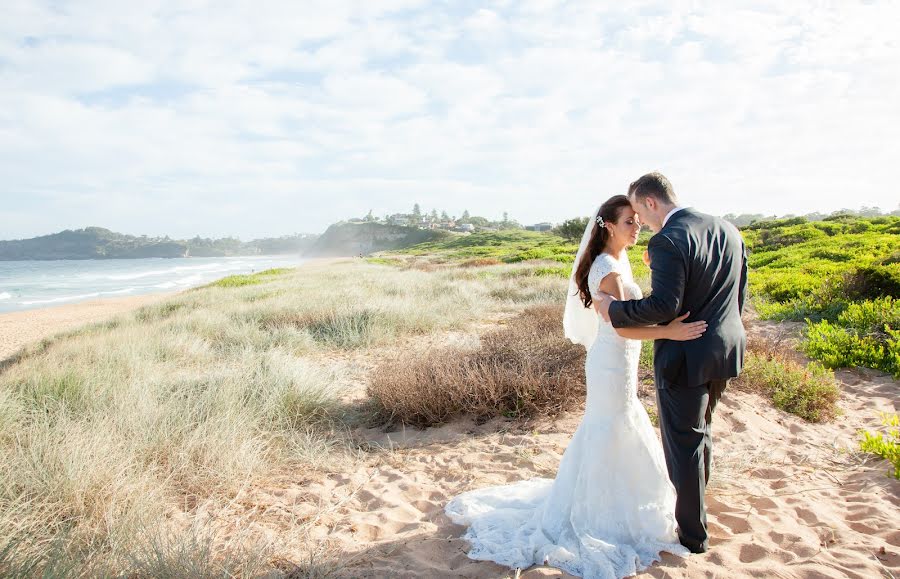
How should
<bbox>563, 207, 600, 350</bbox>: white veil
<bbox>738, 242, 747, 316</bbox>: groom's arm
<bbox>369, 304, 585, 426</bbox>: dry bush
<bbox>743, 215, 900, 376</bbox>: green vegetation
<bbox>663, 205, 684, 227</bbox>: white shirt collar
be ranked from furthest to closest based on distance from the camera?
<bbox>743, 215, 900, 376</bbox>: green vegetation → <bbox>369, 304, 585, 426</bbox>: dry bush → <bbox>563, 207, 600, 350</bbox>: white veil → <bbox>738, 242, 747, 316</bbox>: groom's arm → <bbox>663, 205, 684, 227</bbox>: white shirt collar

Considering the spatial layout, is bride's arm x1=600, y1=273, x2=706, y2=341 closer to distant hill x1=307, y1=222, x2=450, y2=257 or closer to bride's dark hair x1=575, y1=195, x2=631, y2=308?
bride's dark hair x1=575, y1=195, x2=631, y2=308

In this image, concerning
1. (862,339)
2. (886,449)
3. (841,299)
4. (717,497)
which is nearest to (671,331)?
(717,497)

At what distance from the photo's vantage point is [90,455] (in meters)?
4.07

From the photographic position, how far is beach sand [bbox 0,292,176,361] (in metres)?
17.6

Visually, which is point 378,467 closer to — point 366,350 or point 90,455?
point 90,455

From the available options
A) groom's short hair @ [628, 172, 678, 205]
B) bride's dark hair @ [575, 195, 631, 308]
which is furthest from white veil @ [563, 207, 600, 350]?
groom's short hair @ [628, 172, 678, 205]

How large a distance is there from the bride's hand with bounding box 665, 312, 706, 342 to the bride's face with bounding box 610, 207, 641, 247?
25.8 inches

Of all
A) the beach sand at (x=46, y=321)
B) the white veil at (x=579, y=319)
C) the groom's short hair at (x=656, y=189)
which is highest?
the groom's short hair at (x=656, y=189)

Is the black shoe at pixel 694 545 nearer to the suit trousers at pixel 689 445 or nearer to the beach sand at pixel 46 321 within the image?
the suit trousers at pixel 689 445

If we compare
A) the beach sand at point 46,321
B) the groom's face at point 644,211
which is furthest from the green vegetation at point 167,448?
the beach sand at point 46,321

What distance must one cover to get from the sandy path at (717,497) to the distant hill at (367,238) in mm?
101999

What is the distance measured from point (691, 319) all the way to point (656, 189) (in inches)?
30.0

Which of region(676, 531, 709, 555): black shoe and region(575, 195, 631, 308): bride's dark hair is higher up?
region(575, 195, 631, 308): bride's dark hair

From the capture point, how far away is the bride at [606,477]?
320 centimetres
